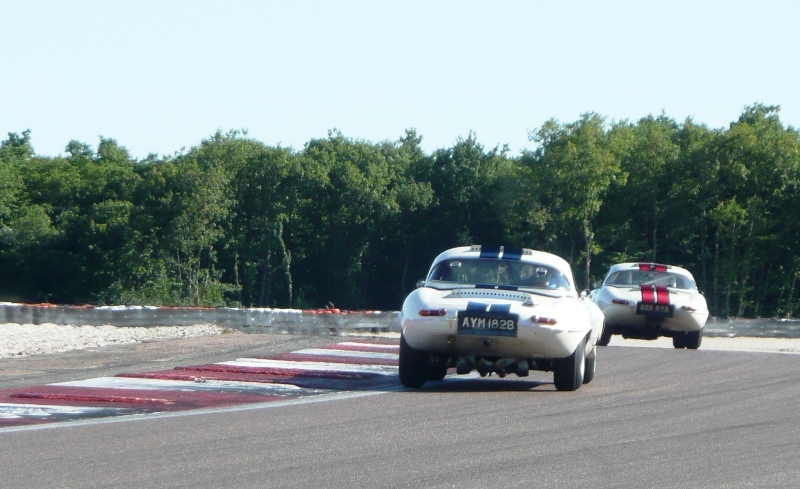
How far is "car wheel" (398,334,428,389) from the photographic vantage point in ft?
35.6

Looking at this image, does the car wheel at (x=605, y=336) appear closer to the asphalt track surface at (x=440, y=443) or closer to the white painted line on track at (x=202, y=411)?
the asphalt track surface at (x=440, y=443)

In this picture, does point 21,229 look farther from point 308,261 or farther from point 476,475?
point 476,475

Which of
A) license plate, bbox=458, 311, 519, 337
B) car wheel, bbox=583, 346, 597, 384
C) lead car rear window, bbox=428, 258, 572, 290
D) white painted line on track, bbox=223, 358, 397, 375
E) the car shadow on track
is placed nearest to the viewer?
license plate, bbox=458, 311, 519, 337

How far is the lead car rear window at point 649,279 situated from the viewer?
815 inches

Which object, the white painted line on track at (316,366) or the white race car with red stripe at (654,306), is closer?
the white painted line on track at (316,366)

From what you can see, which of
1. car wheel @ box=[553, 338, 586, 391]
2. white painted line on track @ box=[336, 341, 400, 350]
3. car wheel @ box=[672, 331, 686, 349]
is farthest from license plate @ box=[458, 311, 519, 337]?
car wheel @ box=[672, 331, 686, 349]

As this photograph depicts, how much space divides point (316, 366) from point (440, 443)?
594 centimetres

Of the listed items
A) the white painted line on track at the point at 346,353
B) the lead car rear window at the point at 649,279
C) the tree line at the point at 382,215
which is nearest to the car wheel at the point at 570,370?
the white painted line on track at the point at 346,353

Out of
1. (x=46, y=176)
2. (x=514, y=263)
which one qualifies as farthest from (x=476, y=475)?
(x=46, y=176)

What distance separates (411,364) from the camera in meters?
10.9

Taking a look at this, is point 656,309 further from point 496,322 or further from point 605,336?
point 496,322

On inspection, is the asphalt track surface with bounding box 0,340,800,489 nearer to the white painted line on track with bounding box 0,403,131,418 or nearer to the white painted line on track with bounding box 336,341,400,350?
the white painted line on track with bounding box 0,403,131,418

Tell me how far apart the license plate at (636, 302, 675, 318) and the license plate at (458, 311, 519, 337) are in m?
10.0

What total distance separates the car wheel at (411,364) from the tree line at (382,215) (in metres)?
48.9
